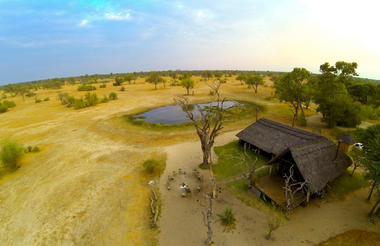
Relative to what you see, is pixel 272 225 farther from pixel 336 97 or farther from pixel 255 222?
pixel 336 97

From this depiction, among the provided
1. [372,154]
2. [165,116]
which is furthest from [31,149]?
[372,154]

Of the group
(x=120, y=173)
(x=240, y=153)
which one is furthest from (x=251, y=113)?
(x=120, y=173)

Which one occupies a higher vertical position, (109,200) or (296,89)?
(296,89)

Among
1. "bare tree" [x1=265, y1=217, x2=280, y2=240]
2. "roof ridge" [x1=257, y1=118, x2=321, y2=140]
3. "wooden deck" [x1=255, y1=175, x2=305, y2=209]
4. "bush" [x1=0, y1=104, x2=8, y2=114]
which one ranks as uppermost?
"bush" [x1=0, y1=104, x2=8, y2=114]

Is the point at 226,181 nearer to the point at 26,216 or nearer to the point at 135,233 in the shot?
the point at 135,233

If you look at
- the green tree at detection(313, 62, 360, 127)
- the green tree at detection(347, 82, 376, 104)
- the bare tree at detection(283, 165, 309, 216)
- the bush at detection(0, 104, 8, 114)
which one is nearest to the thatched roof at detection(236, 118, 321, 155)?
the bare tree at detection(283, 165, 309, 216)

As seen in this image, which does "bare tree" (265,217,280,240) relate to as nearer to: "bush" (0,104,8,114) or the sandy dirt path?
the sandy dirt path
